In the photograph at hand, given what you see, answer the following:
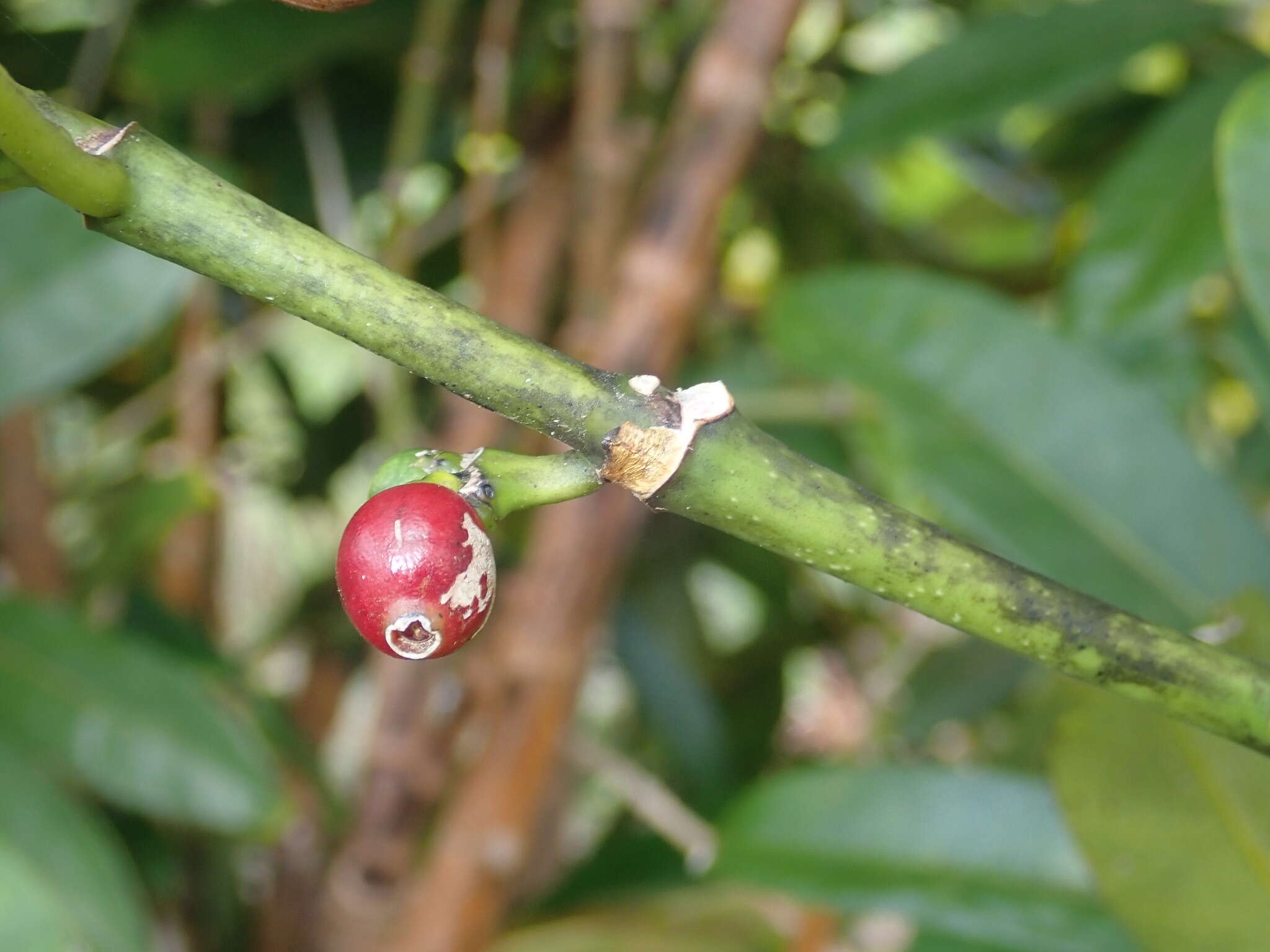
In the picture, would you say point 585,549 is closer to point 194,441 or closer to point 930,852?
point 930,852

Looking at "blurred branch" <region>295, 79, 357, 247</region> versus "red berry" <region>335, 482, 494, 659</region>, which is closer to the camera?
"red berry" <region>335, 482, 494, 659</region>

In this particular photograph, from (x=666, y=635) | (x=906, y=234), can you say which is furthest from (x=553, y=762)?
(x=906, y=234)

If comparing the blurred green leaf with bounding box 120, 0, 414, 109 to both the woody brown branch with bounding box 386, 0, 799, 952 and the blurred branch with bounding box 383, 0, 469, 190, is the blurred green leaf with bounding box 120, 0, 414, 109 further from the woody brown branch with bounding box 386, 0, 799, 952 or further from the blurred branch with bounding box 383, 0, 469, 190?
the woody brown branch with bounding box 386, 0, 799, 952

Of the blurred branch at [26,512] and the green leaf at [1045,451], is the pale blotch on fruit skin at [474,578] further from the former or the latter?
the blurred branch at [26,512]

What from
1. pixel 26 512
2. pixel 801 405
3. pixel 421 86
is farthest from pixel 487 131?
pixel 26 512

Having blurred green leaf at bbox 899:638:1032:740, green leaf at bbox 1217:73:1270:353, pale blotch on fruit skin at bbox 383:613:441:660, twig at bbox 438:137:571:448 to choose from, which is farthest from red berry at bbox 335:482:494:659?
blurred green leaf at bbox 899:638:1032:740

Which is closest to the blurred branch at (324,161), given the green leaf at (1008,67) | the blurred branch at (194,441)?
the blurred branch at (194,441)
